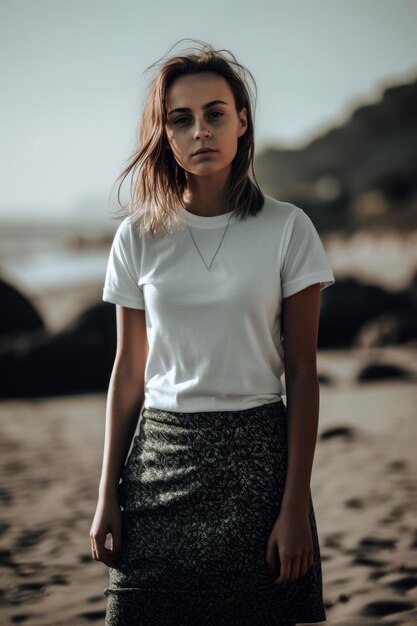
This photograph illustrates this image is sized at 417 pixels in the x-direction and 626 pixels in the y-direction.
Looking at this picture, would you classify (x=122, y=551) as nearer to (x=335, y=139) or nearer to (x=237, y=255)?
(x=237, y=255)

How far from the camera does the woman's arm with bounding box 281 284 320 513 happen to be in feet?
4.62

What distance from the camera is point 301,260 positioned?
4.68ft

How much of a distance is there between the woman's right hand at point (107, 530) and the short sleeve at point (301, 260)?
585 millimetres

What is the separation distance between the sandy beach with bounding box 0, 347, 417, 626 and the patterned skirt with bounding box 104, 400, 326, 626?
1.06 metres

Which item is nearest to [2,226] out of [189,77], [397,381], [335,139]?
[335,139]

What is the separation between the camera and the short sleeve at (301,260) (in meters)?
1.41

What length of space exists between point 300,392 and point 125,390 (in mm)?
405

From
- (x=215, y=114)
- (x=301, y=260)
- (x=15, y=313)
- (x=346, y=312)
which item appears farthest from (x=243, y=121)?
(x=346, y=312)

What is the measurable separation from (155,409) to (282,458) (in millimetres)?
288

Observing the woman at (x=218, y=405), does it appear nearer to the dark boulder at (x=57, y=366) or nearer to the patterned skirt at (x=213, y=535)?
the patterned skirt at (x=213, y=535)

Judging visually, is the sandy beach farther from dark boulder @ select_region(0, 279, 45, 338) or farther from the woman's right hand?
dark boulder @ select_region(0, 279, 45, 338)

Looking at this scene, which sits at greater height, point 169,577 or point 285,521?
point 285,521

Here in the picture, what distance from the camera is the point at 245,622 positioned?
4.66ft

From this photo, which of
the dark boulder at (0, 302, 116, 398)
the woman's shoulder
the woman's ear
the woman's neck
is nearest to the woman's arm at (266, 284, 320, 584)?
the woman's shoulder
